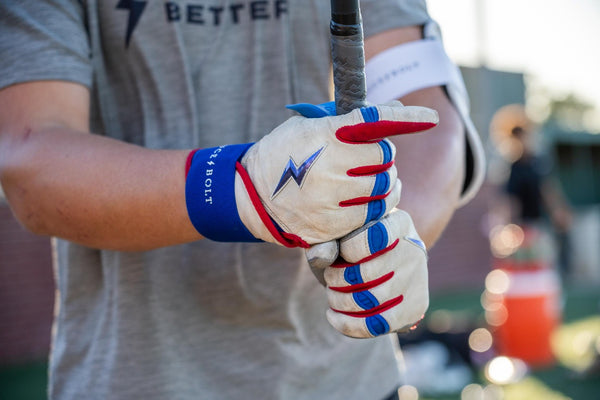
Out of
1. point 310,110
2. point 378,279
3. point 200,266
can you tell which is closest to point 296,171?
point 310,110

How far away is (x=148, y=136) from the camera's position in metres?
1.29

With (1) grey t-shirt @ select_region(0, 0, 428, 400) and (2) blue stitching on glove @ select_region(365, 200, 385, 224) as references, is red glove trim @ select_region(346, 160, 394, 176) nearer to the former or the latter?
(2) blue stitching on glove @ select_region(365, 200, 385, 224)

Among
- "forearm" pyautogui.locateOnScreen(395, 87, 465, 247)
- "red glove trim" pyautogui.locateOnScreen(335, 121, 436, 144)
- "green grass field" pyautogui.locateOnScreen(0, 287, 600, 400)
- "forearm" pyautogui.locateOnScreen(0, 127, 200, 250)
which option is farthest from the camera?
"green grass field" pyautogui.locateOnScreen(0, 287, 600, 400)

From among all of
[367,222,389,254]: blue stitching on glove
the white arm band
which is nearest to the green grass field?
the white arm band

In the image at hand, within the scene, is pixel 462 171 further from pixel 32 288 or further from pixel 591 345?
pixel 32 288

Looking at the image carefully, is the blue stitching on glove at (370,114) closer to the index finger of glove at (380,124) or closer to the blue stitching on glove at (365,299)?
the index finger of glove at (380,124)

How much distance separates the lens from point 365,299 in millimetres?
927

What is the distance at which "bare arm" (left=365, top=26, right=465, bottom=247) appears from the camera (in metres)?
1.20

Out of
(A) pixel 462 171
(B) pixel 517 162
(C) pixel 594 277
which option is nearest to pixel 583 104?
(C) pixel 594 277

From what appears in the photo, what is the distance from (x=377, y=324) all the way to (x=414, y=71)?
0.64 m

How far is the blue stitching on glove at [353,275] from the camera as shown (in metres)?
0.92

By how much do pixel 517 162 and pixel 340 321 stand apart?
5601 millimetres

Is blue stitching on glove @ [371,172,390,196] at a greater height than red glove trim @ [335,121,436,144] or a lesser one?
lesser

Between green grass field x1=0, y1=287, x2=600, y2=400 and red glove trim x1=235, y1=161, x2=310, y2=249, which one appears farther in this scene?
green grass field x1=0, y1=287, x2=600, y2=400
